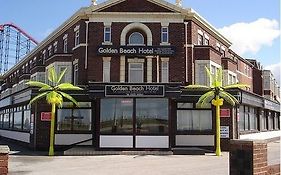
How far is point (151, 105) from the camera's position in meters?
23.3

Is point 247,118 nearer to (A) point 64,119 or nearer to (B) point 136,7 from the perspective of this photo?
(B) point 136,7

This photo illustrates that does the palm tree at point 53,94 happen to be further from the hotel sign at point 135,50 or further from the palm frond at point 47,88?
the hotel sign at point 135,50

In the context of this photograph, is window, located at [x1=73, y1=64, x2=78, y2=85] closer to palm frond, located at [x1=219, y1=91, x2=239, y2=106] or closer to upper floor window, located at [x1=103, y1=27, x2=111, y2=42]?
upper floor window, located at [x1=103, y1=27, x2=111, y2=42]

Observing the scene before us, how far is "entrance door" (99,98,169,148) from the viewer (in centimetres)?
2289

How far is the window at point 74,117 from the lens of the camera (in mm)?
25759

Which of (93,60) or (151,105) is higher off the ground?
(93,60)

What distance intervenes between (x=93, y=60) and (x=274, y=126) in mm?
25339

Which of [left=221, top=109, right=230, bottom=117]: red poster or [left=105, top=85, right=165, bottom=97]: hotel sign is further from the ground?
[left=105, top=85, right=165, bottom=97]: hotel sign

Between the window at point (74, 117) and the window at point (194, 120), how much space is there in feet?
21.1

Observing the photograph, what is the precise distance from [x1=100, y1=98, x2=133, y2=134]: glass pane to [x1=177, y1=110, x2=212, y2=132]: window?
4.36m

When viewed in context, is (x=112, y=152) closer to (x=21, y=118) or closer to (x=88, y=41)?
(x=88, y=41)

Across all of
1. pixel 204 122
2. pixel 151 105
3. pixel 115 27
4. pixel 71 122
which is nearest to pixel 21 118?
pixel 71 122

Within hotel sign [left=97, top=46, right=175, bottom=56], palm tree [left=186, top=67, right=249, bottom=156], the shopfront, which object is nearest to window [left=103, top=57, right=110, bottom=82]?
hotel sign [left=97, top=46, right=175, bottom=56]

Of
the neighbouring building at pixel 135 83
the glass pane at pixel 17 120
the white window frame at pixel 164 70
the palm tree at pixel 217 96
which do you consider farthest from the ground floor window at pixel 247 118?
the glass pane at pixel 17 120
